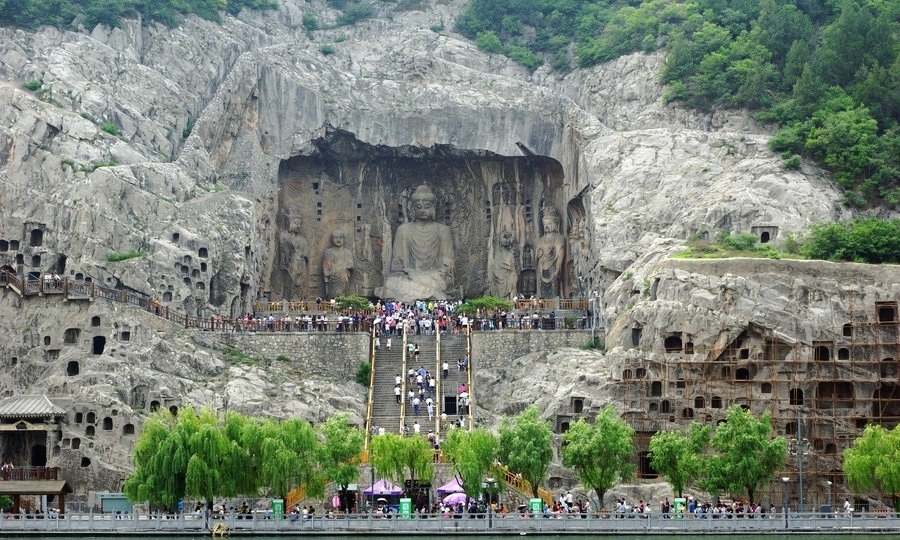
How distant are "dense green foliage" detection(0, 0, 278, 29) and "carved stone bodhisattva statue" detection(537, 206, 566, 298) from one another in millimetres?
27489

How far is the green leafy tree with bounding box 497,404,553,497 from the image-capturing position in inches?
2889

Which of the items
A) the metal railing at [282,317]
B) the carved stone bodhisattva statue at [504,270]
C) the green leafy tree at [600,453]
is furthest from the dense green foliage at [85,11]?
the green leafy tree at [600,453]

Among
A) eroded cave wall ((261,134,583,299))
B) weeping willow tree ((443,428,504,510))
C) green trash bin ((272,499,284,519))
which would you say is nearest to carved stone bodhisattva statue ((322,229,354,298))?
eroded cave wall ((261,134,583,299))

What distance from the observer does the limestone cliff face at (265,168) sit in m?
83.9

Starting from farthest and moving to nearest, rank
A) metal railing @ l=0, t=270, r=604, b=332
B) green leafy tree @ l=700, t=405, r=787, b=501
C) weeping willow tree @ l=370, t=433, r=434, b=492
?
1. metal railing @ l=0, t=270, r=604, b=332
2. green leafy tree @ l=700, t=405, r=787, b=501
3. weeping willow tree @ l=370, t=433, r=434, b=492

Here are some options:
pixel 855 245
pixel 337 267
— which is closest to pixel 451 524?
pixel 855 245

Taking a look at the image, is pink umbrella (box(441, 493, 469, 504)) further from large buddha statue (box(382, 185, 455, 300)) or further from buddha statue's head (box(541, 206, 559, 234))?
large buddha statue (box(382, 185, 455, 300))

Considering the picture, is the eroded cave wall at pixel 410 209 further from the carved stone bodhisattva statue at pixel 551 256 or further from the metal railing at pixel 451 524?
the metal railing at pixel 451 524

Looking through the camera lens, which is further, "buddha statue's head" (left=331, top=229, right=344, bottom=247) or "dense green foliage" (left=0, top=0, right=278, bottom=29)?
"buddha statue's head" (left=331, top=229, right=344, bottom=247)

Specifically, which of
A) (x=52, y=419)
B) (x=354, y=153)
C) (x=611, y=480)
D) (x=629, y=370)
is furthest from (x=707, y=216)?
(x=52, y=419)

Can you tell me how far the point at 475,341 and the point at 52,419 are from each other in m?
22.5

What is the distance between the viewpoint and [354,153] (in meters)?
105

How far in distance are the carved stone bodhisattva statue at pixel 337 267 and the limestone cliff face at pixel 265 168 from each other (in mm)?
1213

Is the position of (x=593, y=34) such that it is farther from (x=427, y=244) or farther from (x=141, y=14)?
(x=141, y=14)
